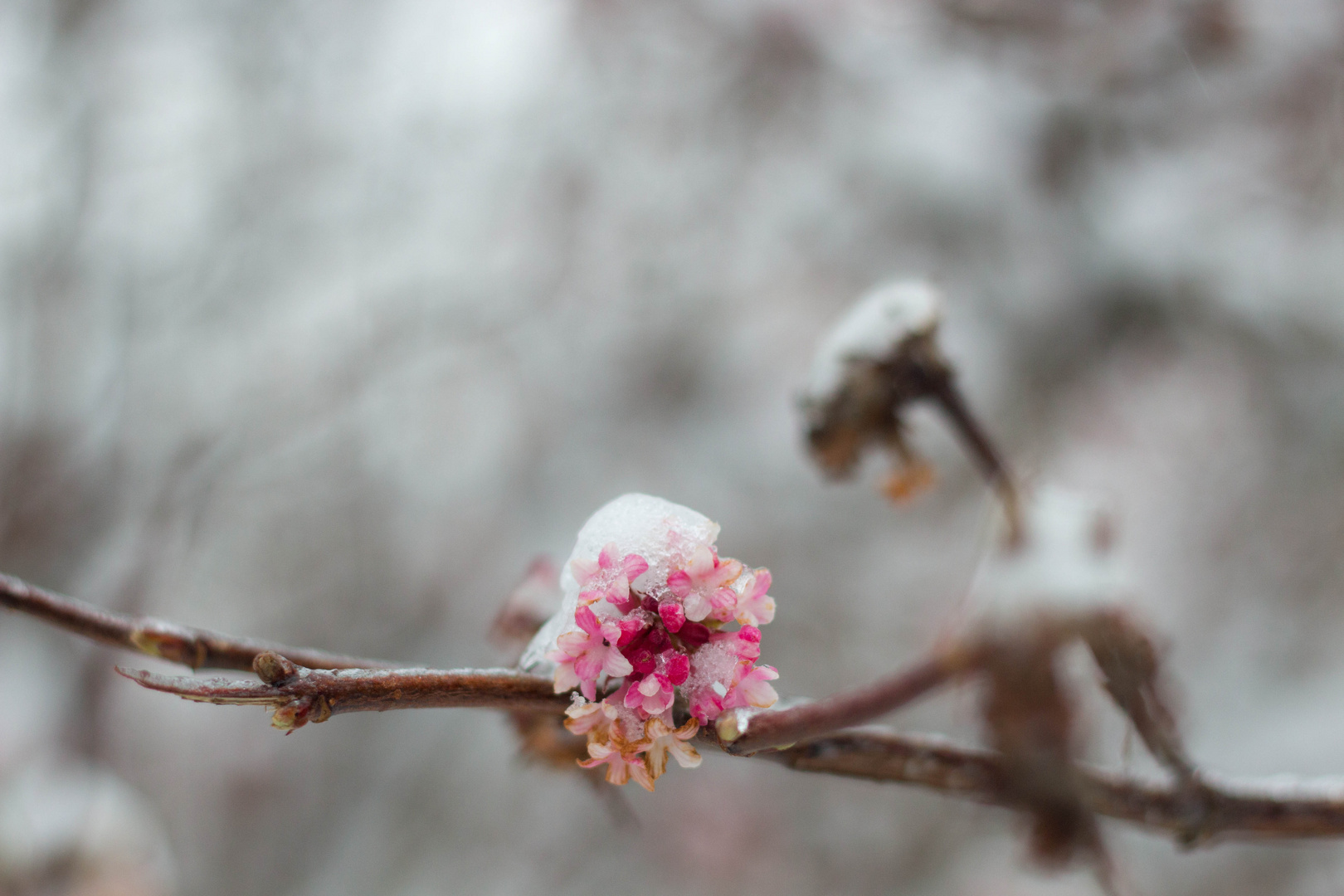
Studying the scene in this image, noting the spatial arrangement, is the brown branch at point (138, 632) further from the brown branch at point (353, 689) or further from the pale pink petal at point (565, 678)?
the pale pink petal at point (565, 678)

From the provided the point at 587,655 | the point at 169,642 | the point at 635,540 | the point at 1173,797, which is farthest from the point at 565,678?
the point at 1173,797

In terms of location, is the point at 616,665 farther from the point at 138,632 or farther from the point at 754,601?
the point at 138,632

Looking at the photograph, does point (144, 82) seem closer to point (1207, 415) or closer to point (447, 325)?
point (447, 325)

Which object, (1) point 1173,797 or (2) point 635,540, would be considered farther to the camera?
(1) point 1173,797

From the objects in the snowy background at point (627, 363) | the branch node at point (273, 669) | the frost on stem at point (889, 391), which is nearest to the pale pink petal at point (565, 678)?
the branch node at point (273, 669)

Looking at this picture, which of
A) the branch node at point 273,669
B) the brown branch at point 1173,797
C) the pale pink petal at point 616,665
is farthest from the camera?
the brown branch at point 1173,797

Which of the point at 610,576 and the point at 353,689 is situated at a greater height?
the point at 610,576
